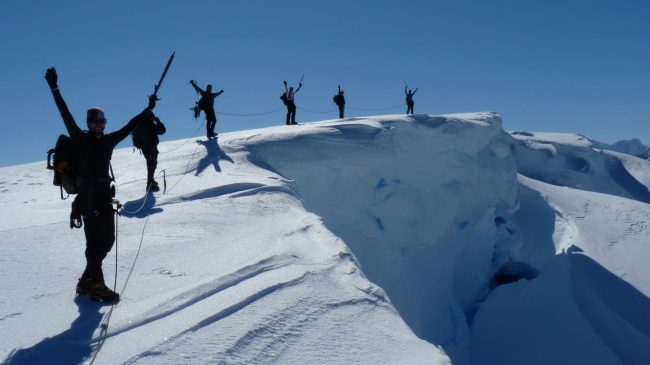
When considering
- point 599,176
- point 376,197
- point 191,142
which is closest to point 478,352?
point 376,197

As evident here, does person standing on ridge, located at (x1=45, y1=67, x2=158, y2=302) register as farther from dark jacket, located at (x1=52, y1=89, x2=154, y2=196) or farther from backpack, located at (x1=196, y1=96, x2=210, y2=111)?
backpack, located at (x1=196, y1=96, x2=210, y2=111)

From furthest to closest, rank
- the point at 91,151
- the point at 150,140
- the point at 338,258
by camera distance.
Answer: the point at 150,140
the point at 338,258
the point at 91,151

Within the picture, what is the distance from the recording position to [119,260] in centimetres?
373

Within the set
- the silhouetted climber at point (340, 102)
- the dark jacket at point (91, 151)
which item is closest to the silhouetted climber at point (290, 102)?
the silhouetted climber at point (340, 102)

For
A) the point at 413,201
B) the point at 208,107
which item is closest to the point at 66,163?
the point at 208,107

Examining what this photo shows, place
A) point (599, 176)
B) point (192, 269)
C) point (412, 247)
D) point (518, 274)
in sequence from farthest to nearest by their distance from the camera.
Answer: point (599, 176), point (518, 274), point (412, 247), point (192, 269)

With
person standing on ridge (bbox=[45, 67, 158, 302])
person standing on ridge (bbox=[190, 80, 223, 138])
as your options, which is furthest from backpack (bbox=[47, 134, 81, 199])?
person standing on ridge (bbox=[190, 80, 223, 138])

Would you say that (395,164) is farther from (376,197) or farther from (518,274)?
(518,274)

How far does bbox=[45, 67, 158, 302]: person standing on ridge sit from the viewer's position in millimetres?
2992

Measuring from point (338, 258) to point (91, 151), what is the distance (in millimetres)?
2313

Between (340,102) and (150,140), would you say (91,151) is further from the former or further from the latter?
(340,102)

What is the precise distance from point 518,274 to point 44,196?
49.7 ft

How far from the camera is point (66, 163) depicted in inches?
117

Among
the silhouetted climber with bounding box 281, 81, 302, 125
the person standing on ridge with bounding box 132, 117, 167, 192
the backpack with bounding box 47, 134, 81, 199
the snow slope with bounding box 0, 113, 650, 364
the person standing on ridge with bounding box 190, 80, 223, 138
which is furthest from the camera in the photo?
the silhouetted climber with bounding box 281, 81, 302, 125
